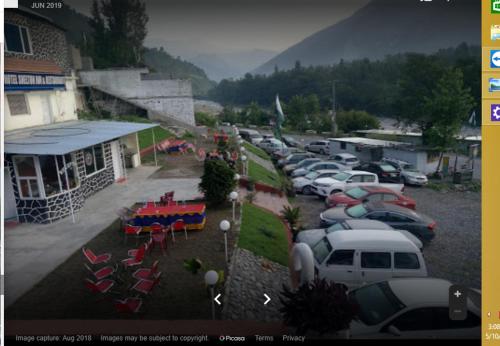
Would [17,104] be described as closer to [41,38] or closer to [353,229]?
[41,38]

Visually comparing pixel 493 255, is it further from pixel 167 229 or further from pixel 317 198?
pixel 317 198

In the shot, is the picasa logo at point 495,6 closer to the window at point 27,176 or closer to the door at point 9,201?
the window at point 27,176

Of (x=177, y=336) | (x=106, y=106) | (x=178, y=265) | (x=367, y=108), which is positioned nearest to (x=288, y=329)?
(x=177, y=336)

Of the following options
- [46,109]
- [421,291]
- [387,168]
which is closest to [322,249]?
[421,291]

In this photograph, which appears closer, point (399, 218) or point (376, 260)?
point (376, 260)

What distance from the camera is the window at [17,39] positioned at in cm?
1072

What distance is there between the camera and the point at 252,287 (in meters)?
6.06

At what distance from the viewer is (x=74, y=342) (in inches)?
161

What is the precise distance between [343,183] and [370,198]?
2507mm

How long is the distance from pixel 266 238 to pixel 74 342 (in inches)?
202

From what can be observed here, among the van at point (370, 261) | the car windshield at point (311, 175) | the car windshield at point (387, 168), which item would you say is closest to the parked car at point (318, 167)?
the car windshield at point (311, 175)

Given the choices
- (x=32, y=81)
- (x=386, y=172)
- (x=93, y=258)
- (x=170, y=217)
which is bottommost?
(x=386, y=172)

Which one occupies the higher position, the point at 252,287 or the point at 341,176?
the point at 341,176

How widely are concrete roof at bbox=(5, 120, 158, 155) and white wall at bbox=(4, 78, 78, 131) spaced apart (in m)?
0.28
